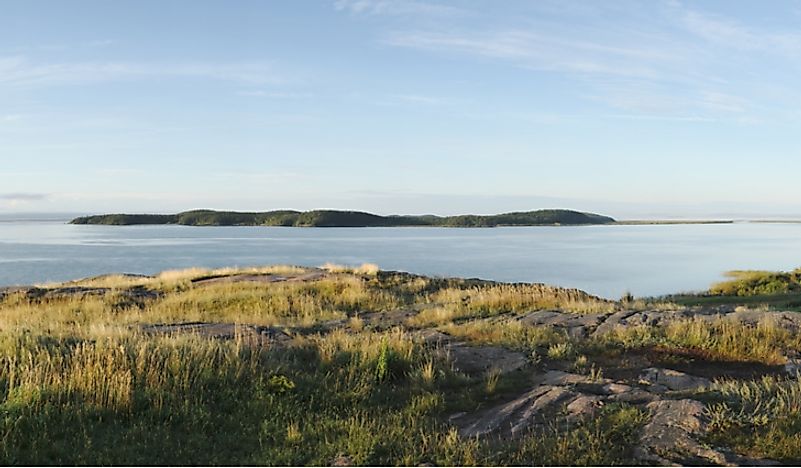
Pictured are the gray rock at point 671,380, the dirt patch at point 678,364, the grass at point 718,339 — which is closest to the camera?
the gray rock at point 671,380

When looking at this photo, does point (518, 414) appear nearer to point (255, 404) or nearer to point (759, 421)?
point (759, 421)

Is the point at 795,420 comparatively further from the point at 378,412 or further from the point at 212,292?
the point at 212,292

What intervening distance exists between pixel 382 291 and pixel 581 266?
164 feet

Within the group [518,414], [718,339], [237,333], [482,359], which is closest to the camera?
[518,414]

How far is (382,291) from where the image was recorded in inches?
883

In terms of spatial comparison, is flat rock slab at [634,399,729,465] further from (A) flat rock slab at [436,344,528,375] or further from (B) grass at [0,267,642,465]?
(A) flat rock slab at [436,344,528,375]

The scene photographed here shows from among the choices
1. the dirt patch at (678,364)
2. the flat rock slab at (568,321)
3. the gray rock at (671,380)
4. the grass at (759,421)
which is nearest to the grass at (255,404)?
the grass at (759,421)

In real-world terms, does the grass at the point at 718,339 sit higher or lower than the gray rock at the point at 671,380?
higher

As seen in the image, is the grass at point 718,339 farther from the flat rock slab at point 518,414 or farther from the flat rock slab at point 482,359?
the flat rock slab at point 518,414

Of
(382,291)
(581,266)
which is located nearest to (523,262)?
(581,266)

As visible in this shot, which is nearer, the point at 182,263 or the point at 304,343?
the point at 304,343

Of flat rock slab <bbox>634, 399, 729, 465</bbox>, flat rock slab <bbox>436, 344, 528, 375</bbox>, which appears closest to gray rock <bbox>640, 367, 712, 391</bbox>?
flat rock slab <bbox>634, 399, 729, 465</bbox>

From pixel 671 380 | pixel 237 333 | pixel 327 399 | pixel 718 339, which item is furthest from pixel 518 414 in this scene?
pixel 237 333

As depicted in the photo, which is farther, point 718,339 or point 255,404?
point 718,339
